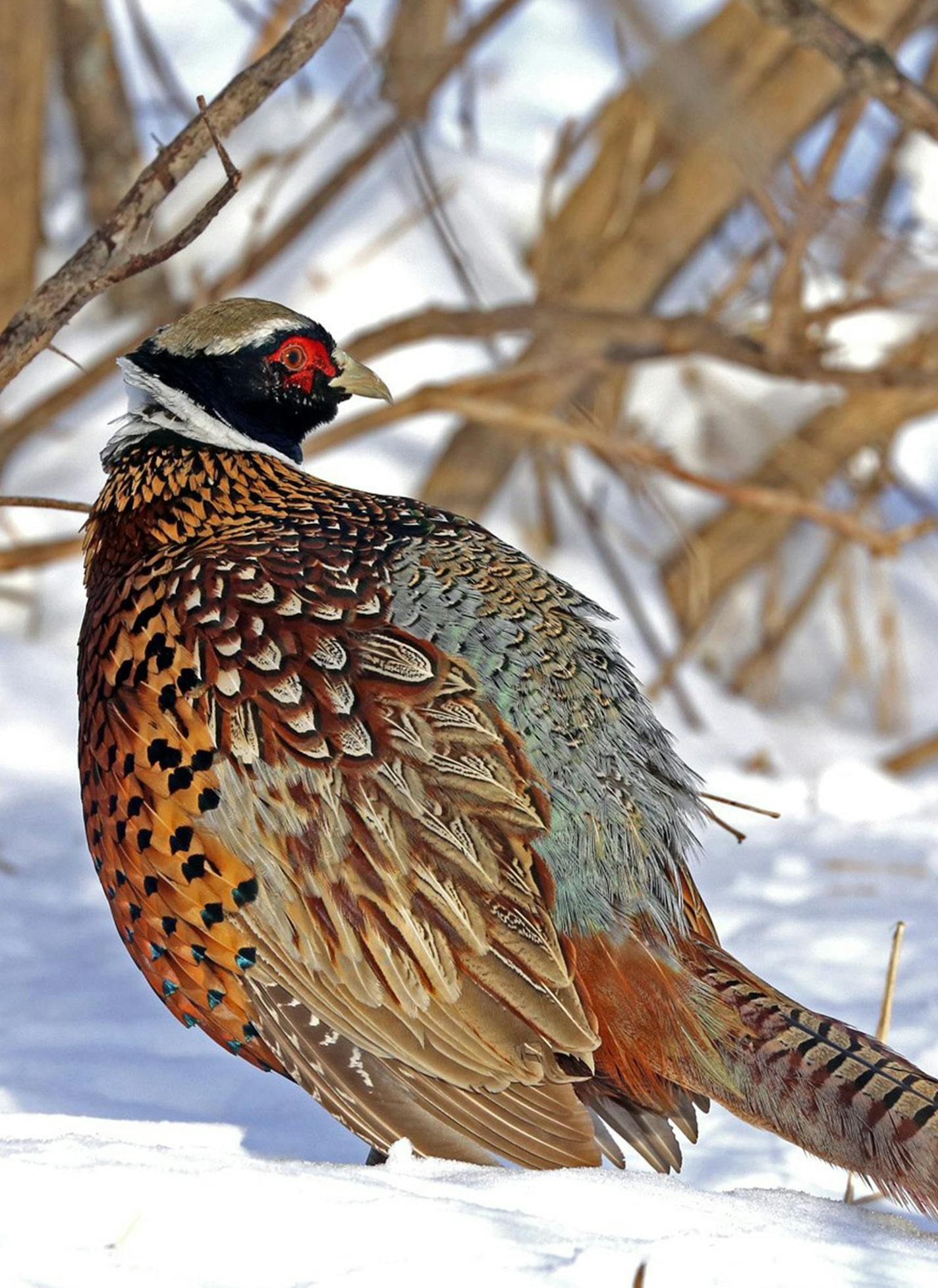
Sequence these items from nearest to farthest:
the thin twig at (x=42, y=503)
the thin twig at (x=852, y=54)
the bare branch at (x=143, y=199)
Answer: the bare branch at (x=143, y=199)
the thin twig at (x=42, y=503)
the thin twig at (x=852, y=54)

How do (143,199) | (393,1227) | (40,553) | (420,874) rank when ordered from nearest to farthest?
(393,1227) → (420,874) → (143,199) → (40,553)

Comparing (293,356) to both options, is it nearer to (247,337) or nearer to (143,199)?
(247,337)

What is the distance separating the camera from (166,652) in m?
2.60

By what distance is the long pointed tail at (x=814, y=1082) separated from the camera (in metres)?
2.23

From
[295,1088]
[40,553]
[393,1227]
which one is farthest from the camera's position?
[40,553]

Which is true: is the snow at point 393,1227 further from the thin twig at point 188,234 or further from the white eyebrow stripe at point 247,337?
the white eyebrow stripe at point 247,337

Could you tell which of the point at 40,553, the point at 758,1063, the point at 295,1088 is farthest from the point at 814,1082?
the point at 40,553

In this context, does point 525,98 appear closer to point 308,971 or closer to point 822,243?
point 822,243

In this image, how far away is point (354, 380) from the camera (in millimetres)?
3068

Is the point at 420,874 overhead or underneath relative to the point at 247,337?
underneath

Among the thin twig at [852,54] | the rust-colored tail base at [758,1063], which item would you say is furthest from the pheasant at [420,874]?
the thin twig at [852,54]

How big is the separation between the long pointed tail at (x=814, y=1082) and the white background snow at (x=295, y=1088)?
77mm

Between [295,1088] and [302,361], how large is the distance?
133cm

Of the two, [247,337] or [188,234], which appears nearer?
[188,234]
